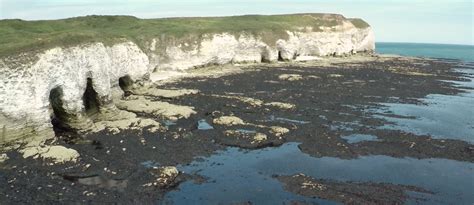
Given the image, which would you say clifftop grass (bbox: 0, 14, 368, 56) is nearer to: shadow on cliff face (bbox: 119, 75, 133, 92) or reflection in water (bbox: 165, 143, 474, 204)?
shadow on cliff face (bbox: 119, 75, 133, 92)

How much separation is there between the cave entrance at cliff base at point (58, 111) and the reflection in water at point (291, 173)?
11.4 m

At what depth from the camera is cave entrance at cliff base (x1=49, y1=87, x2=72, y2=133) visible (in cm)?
3031

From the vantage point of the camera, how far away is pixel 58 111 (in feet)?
102

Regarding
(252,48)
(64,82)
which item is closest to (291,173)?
(64,82)

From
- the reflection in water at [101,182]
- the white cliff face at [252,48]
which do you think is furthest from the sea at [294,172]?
the white cliff face at [252,48]

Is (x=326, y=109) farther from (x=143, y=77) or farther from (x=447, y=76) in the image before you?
(x=447, y=76)

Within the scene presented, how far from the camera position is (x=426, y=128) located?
32938mm

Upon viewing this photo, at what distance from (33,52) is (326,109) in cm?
2308

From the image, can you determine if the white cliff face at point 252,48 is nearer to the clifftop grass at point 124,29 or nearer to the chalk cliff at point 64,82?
the clifftop grass at point 124,29

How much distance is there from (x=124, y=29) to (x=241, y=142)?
38.8 meters

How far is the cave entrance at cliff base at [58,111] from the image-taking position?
30.3 m

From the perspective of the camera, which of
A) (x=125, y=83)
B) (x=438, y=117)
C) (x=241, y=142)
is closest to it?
(x=241, y=142)

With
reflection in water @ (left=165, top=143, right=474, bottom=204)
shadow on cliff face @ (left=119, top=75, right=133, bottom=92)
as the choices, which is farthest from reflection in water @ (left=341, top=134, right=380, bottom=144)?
shadow on cliff face @ (left=119, top=75, right=133, bottom=92)

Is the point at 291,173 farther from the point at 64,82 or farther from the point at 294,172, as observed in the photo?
the point at 64,82
